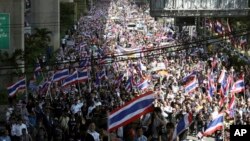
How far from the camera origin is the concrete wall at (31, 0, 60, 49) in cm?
5350

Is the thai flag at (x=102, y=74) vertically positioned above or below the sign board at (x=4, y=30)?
below

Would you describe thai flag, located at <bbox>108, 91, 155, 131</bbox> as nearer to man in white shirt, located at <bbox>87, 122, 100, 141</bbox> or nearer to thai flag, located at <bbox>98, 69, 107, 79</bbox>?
man in white shirt, located at <bbox>87, 122, 100, 141</bbox>

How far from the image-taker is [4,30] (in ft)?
101

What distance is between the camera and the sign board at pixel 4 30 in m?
30.8

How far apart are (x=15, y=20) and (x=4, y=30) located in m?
3.54

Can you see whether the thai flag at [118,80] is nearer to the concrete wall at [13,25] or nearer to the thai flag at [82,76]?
the thai flag at [82,76]

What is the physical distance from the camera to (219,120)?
59.1 ft

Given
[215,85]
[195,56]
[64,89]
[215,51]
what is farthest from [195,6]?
[64,89]

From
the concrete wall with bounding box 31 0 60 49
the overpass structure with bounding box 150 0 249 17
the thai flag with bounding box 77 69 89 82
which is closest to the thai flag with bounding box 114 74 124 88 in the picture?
the thai flag with bounding box 77 69 89 82

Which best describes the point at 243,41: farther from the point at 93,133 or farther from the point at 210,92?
the point at 93,133

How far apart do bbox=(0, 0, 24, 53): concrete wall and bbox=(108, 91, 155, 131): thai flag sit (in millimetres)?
19995

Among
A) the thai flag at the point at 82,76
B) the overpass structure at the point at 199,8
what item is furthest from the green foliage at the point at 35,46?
the overpass structure at the point at 199,8

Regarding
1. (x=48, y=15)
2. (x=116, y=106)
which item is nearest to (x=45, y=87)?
(x=116, y=106)

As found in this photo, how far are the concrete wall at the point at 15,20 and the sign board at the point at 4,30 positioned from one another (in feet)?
6.26
